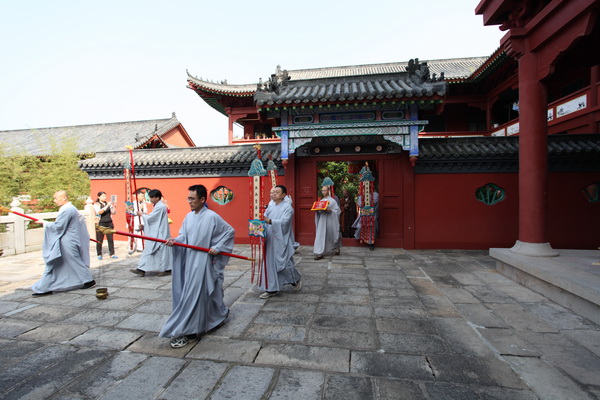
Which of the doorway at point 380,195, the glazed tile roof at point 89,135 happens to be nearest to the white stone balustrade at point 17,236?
the doorway at point 380,195

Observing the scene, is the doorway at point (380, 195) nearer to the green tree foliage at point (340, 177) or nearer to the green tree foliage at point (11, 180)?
the green tree foliage at point (340, 177)

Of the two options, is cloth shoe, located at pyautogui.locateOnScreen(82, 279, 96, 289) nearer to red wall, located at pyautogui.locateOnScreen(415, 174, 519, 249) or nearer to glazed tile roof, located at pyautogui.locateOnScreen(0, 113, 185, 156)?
red wall, located at pyautogui.locateOnScreen(415, 174, 519, 249)

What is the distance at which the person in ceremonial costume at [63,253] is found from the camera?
4.80m

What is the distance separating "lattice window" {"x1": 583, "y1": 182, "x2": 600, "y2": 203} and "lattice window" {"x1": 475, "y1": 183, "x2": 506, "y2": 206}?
6.10 ft

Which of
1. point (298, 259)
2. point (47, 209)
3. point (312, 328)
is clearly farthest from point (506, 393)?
point (47, 209)

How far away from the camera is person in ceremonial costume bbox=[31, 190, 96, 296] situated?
480cm

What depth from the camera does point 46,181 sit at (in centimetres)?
1222

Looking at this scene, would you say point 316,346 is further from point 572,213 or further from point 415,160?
point 572,213

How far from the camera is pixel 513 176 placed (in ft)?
26.0

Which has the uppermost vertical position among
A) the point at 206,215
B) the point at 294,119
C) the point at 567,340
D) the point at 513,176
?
the point at 294,119

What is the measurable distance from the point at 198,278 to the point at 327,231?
4352 mm

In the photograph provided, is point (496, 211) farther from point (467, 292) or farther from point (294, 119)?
point (294, 119)

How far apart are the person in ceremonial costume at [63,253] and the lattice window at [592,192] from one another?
1122 cm

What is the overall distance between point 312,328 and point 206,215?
5.85 feet
